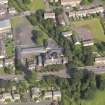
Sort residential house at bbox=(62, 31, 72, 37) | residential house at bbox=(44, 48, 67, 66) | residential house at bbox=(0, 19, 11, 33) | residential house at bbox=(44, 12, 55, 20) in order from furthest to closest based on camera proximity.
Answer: residential house at bbox=(44, 12, 55, 20) → residential house at bbox=(0, 19, 11, 33) → residential house at bbox=(62, 31, 72, 37) → residential house at bbox=(44, 48, 67, 66)

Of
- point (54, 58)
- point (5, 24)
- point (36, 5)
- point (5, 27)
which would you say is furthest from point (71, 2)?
point (54, 58)

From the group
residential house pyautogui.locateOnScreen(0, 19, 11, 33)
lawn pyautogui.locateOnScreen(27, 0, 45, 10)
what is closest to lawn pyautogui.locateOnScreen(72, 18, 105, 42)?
lawn pyautogui.locateOnScreen(27, 0, 45, 10)

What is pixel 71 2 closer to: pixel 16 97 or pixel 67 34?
pixel 67 34

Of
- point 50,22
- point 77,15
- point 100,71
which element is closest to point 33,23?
point 50,22

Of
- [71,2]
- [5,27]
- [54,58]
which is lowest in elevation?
[54,58]

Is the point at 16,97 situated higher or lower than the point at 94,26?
lower

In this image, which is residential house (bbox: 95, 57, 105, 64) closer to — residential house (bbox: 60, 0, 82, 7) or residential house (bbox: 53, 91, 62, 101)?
residential house (bbox: 53, 91, 62, 101)

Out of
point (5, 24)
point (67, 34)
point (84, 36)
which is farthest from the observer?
point (5, 24)
